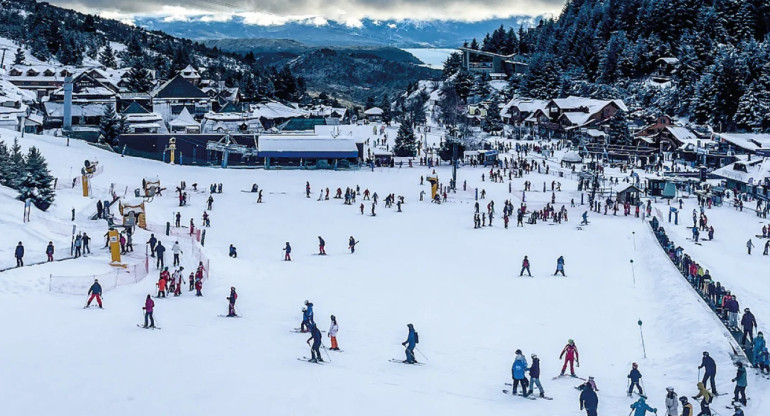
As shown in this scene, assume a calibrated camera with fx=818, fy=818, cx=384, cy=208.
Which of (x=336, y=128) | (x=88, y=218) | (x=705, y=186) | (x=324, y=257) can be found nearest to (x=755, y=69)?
(x=705, y=186)

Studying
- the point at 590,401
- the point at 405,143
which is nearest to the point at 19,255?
the point at 590,401

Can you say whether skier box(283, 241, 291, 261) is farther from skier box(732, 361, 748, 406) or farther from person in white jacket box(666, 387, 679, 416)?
person in white jacket box(666, 387, 679, 416)

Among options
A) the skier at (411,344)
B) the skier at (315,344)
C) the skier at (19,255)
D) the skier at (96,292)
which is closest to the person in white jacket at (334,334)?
the skier at (315,344)

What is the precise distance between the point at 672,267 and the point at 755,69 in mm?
56448

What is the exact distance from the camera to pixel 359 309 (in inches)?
801

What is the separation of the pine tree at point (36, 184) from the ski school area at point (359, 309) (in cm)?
43

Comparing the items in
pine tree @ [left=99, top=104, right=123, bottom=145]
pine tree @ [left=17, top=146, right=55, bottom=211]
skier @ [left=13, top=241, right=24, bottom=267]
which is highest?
pine tree @ [left=99, top=104, right=123, bottom=145]

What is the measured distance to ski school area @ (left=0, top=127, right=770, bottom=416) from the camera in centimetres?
1366

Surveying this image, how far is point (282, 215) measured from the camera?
35125mm

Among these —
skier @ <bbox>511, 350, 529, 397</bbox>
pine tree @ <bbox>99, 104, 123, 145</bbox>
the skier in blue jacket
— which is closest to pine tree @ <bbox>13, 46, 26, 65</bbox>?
pine tree @ <bbox>99, 104, 123, 145</bbox>

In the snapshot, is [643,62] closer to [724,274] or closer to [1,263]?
[724,274]

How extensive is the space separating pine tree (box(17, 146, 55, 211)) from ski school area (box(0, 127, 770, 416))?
0.43 m

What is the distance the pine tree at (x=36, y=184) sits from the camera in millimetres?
27344

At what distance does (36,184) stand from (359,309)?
1399 cm
